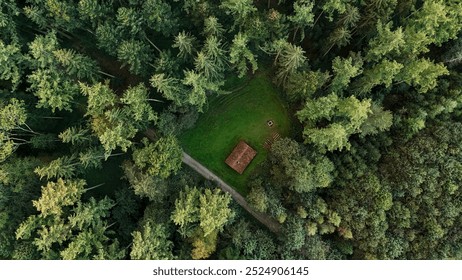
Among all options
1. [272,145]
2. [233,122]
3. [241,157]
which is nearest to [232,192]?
[241,157]

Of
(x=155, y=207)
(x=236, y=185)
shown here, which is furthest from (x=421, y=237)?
(x=155, y=207)

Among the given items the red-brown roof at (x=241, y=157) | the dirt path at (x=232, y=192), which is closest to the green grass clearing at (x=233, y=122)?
the dirt path at (x=232, y=192)

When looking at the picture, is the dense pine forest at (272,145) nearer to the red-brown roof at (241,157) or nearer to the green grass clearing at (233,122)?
the red-brown roof at (241,157)

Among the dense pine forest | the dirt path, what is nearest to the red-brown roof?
the dirt path

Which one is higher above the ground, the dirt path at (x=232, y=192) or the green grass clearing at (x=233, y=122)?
the green grass clearing at (x=233, y=122)

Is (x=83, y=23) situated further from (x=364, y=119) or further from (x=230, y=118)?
(x=364, y=119)

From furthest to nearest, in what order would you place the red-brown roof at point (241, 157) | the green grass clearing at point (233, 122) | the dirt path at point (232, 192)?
the green grass clearing at point (233, 122) < the red-brown roof at point (241, 157) < the dirt path at point (232, 192)

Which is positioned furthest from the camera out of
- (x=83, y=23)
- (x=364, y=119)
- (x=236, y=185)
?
(x=236, y=185)
